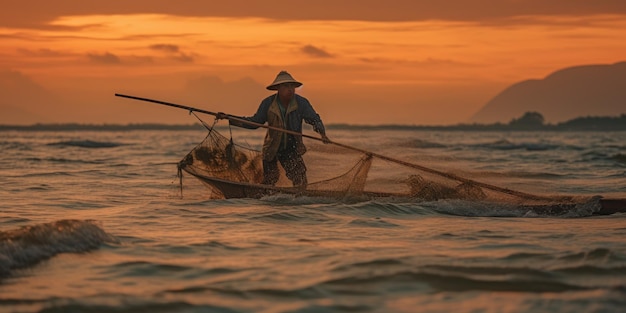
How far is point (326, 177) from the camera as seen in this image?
12.9 meters

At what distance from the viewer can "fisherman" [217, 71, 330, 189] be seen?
38.2 ft

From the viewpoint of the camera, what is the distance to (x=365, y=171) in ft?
38.3

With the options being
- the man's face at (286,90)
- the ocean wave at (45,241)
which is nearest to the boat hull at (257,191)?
the man's face at (286,90)

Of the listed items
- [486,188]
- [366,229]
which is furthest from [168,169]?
[366,229]

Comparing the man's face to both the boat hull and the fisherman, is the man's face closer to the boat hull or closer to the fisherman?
the fisherman

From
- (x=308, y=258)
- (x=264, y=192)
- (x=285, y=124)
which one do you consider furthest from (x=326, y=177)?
(x=308, y=258)

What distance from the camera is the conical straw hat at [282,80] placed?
11469mm

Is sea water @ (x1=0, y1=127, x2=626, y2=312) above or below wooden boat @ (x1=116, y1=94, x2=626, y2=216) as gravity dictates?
below

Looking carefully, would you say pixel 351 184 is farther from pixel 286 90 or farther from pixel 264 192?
pixel 286 90

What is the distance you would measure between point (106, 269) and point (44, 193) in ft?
24.8

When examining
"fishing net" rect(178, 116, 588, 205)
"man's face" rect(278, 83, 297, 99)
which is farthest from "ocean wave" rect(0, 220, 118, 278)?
"man's face" rect(278, 83, 297, 99)

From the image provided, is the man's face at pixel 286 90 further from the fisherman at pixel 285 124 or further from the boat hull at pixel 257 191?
the boat hull at pixel 257 191

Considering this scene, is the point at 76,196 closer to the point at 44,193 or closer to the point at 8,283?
the point at 44,193

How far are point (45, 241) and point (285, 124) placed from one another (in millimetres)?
4566
